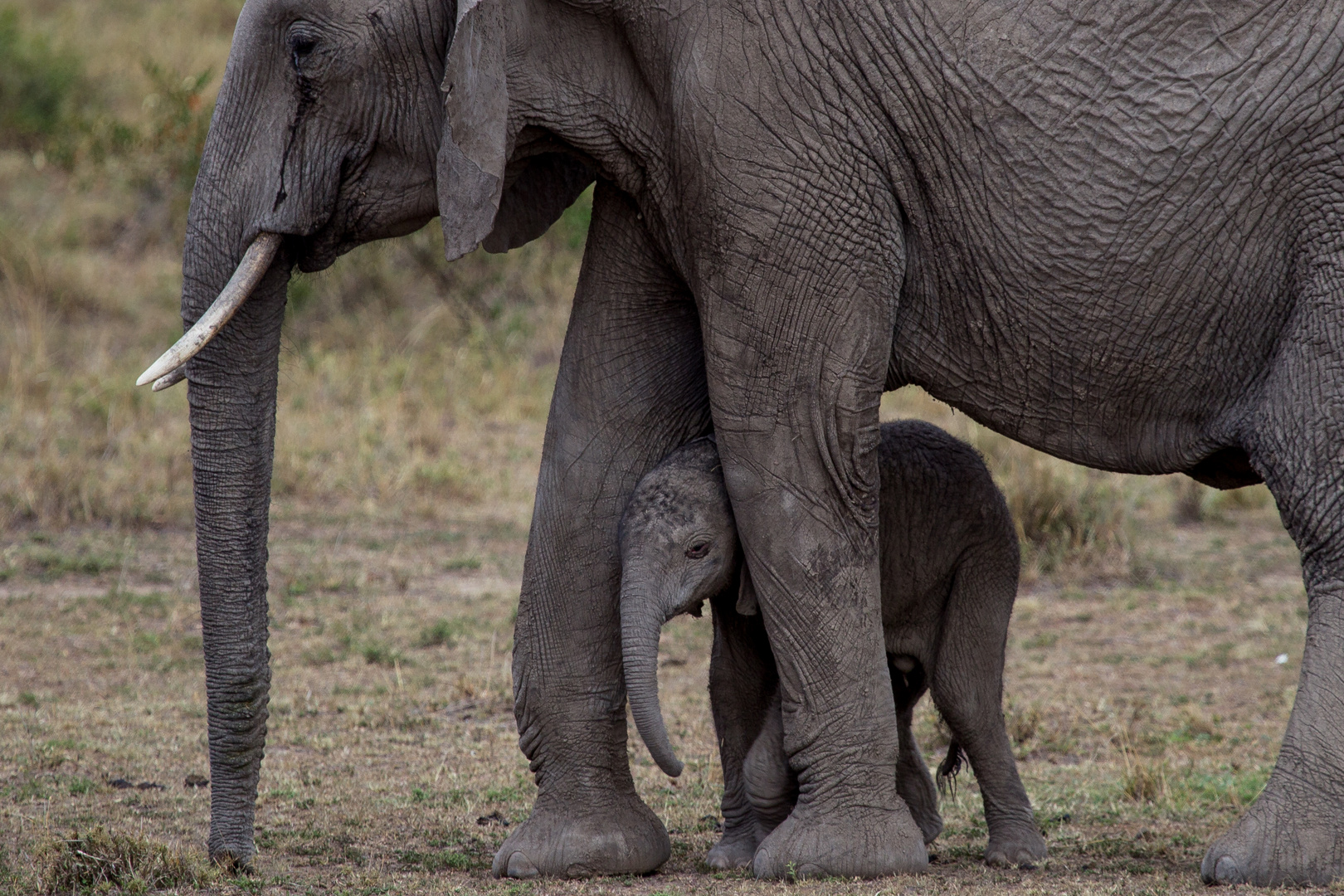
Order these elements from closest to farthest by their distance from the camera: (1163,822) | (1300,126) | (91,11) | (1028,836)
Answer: (1300,126)
(1028,836)
(1163,822)
(91,11)

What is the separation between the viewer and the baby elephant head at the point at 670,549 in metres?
5.41

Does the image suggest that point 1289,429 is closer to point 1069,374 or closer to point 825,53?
point 1069,374

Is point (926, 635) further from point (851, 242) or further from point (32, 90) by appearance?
point (32, 90)

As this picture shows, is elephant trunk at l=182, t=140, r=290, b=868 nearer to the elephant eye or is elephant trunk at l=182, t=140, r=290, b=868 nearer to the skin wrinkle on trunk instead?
the skin wrinkle on trunk

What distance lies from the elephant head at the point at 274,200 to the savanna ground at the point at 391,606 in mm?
677

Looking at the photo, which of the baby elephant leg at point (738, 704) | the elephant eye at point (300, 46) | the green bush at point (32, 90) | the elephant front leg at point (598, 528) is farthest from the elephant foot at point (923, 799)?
the green bush at point (32, 90)

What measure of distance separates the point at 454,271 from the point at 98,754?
29.3ft

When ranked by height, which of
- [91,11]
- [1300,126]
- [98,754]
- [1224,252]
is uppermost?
[91,11]

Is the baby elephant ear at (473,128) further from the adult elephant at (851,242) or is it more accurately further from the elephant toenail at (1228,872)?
the elephant toenail at (1228,872)

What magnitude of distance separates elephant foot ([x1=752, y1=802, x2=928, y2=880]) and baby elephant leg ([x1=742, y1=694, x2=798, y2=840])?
180mm

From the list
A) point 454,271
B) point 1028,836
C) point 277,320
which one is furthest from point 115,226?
point 1028,836

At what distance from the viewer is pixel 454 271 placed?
51.4 ft

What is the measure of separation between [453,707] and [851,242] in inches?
146

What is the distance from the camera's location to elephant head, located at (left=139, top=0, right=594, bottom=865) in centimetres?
522
